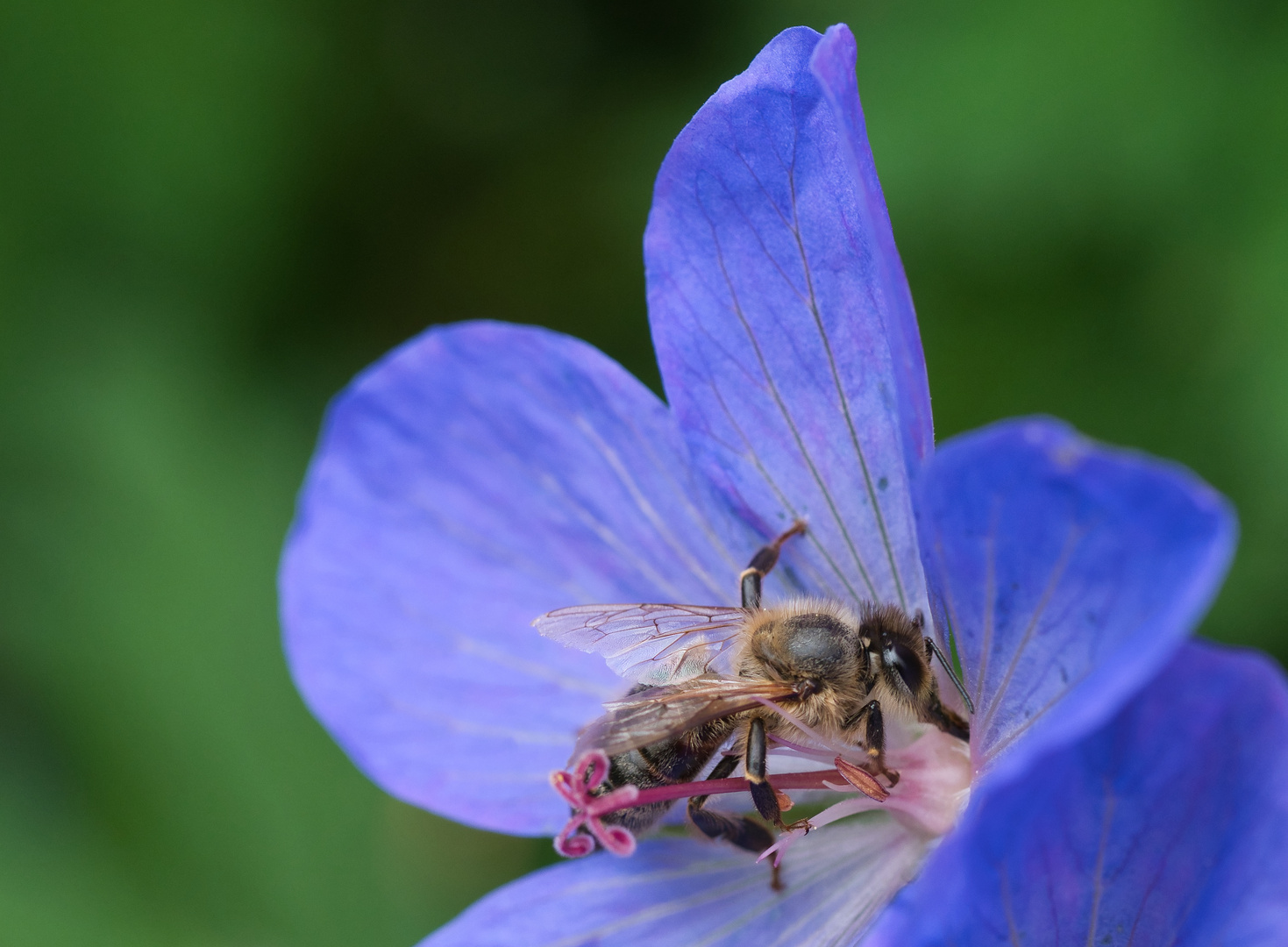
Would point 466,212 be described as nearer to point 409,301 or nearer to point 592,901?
point 409,301

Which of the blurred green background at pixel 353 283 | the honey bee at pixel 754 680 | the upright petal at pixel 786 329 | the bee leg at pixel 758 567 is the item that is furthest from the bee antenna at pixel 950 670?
the blurred green background at pixel 353 283

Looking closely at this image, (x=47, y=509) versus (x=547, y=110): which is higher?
(x=547, y=110)

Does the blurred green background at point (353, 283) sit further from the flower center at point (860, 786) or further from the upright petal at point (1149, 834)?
the upright petal at point (1149, 834)

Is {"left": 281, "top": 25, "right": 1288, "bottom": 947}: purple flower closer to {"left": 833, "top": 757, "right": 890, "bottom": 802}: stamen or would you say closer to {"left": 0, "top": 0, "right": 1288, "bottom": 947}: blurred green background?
{"left": 833, "top": 757, "right": 890, "bottom": 802}: stamen

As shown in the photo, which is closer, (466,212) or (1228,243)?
(1228,243)

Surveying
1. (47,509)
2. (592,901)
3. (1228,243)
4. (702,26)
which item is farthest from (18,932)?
(1228,243)

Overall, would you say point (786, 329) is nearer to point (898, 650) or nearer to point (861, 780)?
point (898, 650)

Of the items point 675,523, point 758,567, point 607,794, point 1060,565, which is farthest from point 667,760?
point 1060,565

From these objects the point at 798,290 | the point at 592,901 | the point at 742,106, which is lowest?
the point at 592,901

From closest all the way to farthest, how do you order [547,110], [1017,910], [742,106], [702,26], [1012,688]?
[1017,910] < [1012,688] < [742,106] < [702,26] < [547,110]
